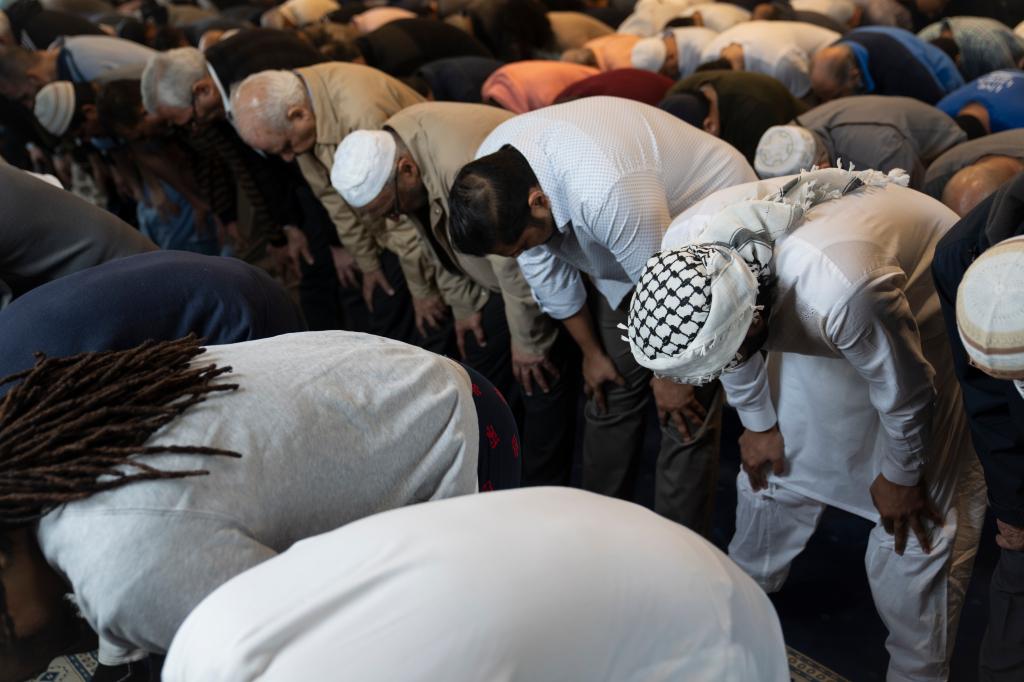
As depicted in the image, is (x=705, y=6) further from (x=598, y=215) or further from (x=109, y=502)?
(x=109, y=502)

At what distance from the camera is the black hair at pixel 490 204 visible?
1.71 metres

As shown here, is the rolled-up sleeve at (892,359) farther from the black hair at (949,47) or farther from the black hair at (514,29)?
the black hair at (514,29)

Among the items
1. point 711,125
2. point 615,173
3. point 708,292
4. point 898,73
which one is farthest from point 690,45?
point 708,292

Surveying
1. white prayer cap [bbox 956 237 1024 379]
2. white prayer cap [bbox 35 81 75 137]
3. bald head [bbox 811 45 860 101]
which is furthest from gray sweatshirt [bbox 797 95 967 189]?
white prayer cap [bbox 35 81 75 137]

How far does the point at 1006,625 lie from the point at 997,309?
1.96 ft

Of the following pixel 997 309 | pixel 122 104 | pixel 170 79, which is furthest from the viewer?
pixel 122 104

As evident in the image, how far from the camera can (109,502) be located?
82cm

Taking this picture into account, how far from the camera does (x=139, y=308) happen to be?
1271mm

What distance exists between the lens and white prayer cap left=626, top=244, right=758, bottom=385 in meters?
1.25

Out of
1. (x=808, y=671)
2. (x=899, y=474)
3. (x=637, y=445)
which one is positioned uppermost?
(x=899, y=474)

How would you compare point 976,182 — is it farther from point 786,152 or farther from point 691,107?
point 691,107

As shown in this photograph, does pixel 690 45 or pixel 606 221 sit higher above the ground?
pixel 606 221

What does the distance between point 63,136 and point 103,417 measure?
9.84ft

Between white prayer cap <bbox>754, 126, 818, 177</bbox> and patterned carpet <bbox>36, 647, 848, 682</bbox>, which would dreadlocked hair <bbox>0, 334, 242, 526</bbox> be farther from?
white prayer cap <bbox>754, 126, 818, 177</bbox>
